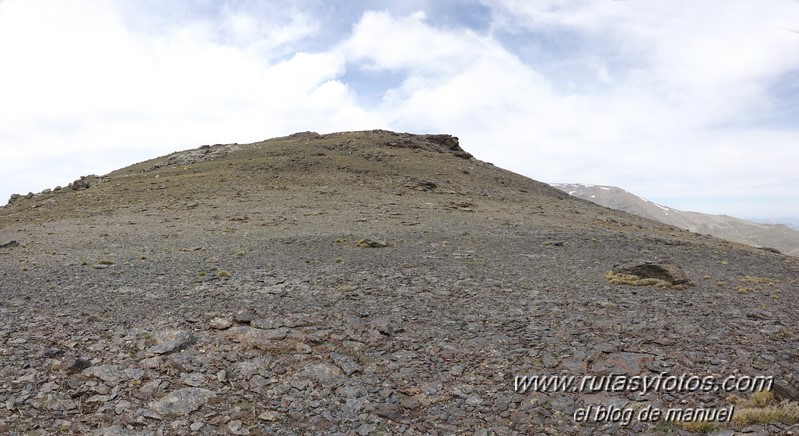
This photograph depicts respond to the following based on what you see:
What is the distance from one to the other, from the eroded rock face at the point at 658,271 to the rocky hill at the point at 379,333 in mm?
78

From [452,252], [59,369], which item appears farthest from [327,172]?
[59,369]

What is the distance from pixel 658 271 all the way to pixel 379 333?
33.8 feet

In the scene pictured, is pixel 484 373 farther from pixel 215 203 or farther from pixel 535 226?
pixel 215 203

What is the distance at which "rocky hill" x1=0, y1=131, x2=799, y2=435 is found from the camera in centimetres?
682

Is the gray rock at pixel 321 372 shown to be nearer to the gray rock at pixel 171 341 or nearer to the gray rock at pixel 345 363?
the gray rock at pixel 345 363

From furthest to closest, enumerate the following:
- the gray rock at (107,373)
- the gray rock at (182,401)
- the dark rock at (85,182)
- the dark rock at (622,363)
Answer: the dark rock at (85,182), the dark rock at (622,363), the gray rock at (107,373), the gray rock at (182,401)

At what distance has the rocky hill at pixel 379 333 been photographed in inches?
268

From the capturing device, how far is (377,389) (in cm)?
768

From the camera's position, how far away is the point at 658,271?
1475 cm

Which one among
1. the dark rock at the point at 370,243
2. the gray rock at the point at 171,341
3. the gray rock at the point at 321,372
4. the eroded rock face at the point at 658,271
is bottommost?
the gray rock at the point at 321,372

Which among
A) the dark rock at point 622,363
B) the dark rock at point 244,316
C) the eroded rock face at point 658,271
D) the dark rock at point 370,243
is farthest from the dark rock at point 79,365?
the eroded rock face at point 658,271

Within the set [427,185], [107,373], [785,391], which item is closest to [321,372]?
[107,373]

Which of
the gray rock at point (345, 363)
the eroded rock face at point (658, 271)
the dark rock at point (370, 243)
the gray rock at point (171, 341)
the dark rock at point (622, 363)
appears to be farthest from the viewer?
the dark rock at point (370, 243)

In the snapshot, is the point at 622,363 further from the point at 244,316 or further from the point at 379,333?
the point at 244,316
